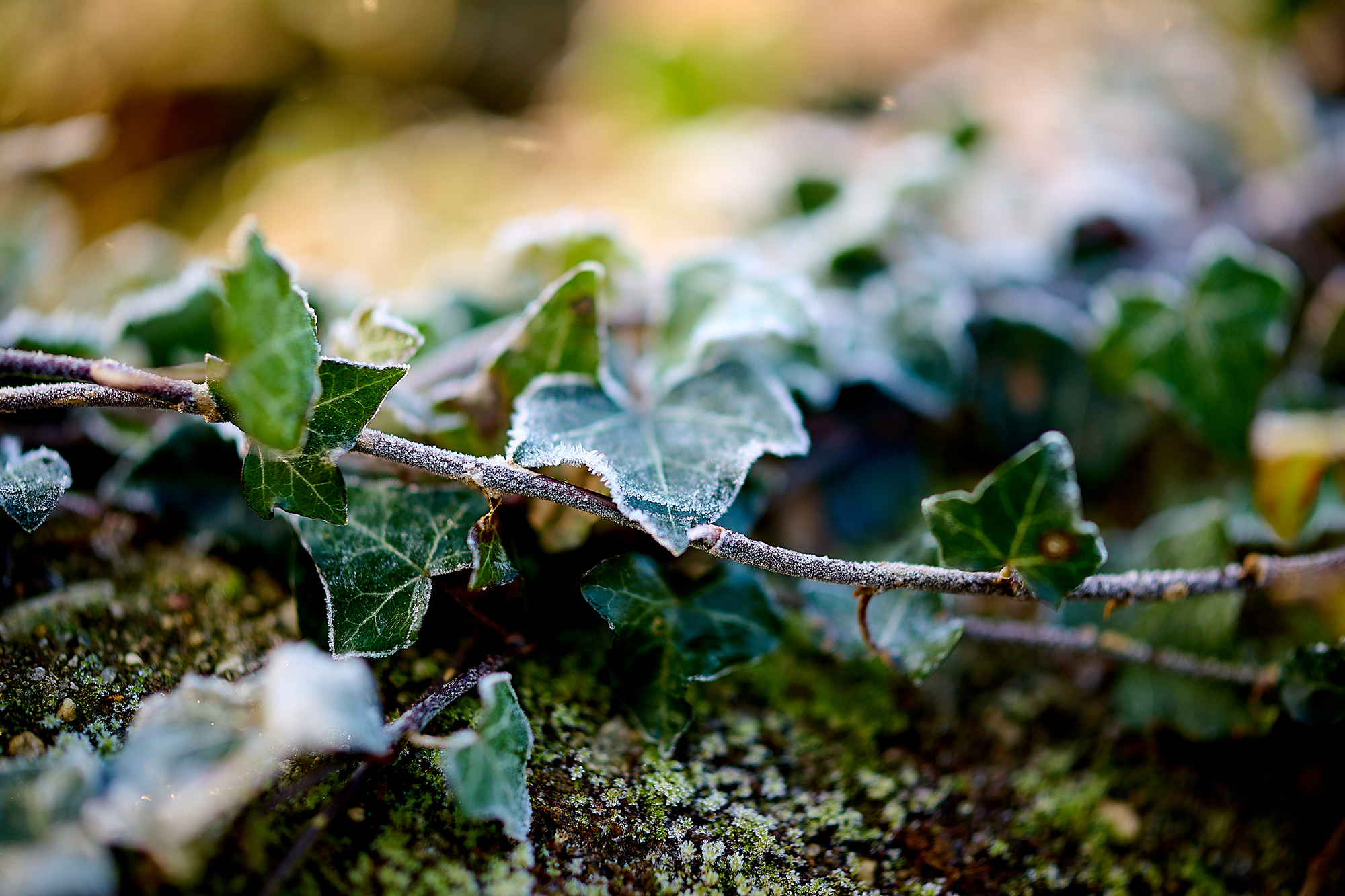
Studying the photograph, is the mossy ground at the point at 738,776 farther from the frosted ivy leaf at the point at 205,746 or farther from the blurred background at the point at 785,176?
the blurred background at the point at 785,176

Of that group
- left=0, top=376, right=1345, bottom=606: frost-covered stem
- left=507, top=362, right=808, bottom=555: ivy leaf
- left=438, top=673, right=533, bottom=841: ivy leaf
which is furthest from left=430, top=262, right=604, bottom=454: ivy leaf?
left=438, top=673, right=533, bottom=841: ivy leaf

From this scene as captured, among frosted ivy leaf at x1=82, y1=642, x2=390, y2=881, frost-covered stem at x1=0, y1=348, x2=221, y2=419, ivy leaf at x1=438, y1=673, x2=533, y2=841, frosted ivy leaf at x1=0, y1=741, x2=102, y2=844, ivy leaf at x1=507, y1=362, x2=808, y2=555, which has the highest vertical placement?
frost-covered stem at x1=0, y1=348, x2=221, y2=419

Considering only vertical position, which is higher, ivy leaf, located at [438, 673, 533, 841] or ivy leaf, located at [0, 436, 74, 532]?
ivy leaf, located at [0, 436, 74, 532]

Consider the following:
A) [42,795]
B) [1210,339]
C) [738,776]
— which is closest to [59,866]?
[42,795]

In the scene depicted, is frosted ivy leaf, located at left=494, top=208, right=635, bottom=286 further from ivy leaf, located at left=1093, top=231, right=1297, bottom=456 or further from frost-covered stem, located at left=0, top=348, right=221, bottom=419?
ivy leaf, located at left=1093, top=231, right=1297, bottom=456

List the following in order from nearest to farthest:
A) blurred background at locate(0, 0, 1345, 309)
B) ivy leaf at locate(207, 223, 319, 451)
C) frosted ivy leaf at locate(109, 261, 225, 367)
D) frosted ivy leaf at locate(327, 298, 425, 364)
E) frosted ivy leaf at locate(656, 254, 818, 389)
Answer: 1. ivy leaf at locate(207, 223, 319, 451)
2. frosted ivy leaf at locate(327, 298, 425, 364)
3. frosted ivy leaf at locate(656, 254, 818, 389)
4. frosted ivy leaf at locate(109, 261, 225, 367)
5. blurred background at locate(0, 0, 1345, 309)

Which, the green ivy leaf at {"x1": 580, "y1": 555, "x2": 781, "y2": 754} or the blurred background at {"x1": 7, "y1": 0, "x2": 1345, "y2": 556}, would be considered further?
the blurred background at {"x1": 7, "y1": 0, "x2": 1345, "y2": 556}

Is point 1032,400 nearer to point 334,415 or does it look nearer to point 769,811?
point 769,811

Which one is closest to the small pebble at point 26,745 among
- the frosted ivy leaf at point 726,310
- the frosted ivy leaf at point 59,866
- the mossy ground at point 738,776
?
the mossy ground at point 738,776
